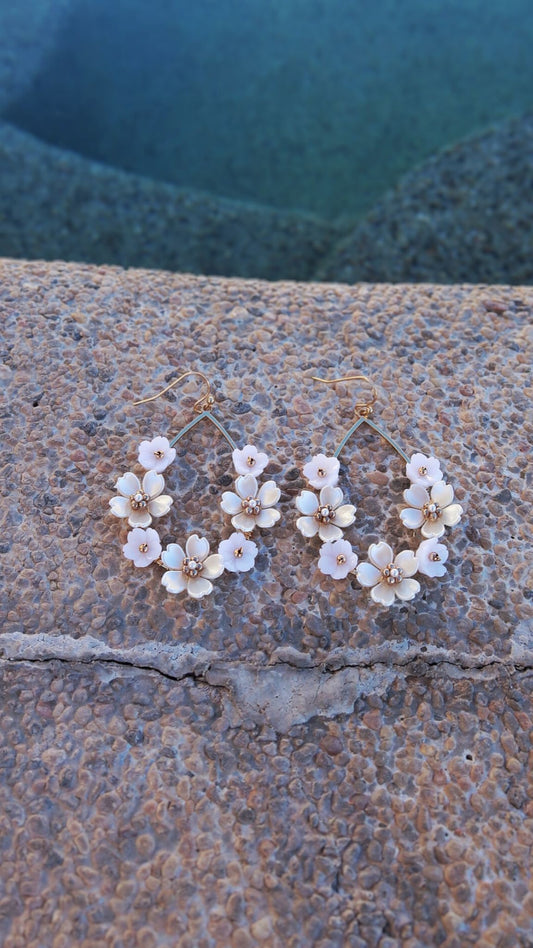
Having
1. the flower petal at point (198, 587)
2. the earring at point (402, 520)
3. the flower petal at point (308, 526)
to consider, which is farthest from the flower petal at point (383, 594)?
the flower petal at point (198, 587)

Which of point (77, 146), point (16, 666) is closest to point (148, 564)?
point (16, 666)

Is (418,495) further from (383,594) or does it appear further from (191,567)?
(191,567)

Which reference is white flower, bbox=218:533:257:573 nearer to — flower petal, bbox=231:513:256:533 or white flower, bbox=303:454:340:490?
flower petal, bbox=231:513:256:533

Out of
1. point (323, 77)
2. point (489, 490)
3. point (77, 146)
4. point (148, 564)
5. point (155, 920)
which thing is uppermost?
point (323, 77)

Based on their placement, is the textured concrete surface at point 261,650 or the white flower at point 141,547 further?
the white flower at point 141,547

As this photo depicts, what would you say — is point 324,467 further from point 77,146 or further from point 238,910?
point 77,146

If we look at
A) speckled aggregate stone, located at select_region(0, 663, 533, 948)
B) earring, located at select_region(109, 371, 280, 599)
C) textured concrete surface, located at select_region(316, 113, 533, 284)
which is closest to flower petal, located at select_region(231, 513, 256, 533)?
earring, located at select_region(109, 371, 280, 599)

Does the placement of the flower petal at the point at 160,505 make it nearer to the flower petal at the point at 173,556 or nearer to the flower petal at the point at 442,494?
the flower petal at the point at 173,556
